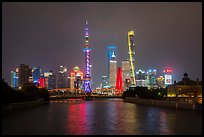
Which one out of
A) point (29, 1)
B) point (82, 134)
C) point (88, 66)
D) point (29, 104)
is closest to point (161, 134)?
point (82, 134)

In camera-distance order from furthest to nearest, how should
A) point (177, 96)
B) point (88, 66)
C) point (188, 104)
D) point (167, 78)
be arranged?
point (88, 66) < point (167, 78) < point (177, 96) < point (188, 104)

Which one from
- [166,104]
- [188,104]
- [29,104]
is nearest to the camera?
[188,104]

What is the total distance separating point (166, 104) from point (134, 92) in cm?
5913

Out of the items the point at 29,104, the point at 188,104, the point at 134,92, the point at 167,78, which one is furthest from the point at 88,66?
the point at 188,104

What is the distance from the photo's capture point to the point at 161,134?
19547 mm

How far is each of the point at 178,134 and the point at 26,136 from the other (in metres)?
8.11

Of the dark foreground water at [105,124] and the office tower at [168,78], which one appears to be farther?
the office tower at [168,78]

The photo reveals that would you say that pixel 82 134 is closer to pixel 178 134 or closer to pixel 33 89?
pixel 178 134

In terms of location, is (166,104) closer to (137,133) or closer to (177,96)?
(137,133)

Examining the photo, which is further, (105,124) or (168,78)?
(168,78)

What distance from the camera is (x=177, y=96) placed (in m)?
94.6

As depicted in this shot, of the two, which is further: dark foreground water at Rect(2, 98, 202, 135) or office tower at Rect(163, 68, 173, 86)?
office tower at Rect(163, 68, 173, 86)

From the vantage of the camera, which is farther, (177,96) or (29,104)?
(177,96)

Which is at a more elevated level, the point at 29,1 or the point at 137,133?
the point at 29,1
